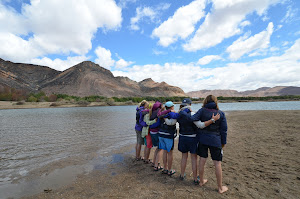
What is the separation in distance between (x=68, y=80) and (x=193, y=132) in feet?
512

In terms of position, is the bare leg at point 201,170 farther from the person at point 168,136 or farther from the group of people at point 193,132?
the person at point 168,136

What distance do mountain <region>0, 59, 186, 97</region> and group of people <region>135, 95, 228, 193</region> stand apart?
425 feet

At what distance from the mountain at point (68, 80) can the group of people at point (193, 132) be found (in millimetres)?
129398

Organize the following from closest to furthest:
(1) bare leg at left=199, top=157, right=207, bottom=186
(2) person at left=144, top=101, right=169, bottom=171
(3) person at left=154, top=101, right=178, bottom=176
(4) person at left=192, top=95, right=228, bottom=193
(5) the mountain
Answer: (4) person at left=192, top=95, right=228, bottom=193 < (1) bare leg at left=199, top=157, right=207, bottom=186 < (3) person at left=154, top=101, right=178, bottom=176 < (2) person at left=144, top=101, right=169, bottom=171 < (5) the mountain

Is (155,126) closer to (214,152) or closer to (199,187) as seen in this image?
(214,152)

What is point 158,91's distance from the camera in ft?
613

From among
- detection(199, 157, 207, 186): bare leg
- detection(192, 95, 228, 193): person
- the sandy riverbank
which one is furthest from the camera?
the sandy riverbank

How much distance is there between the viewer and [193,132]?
453cm

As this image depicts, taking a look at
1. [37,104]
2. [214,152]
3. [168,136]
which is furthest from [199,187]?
[37,104]

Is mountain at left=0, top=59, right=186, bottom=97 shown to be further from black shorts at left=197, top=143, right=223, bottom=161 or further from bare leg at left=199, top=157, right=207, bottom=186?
black shorts at left=197, top=143, right=223, bottom=161

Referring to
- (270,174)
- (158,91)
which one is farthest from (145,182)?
(158,91)

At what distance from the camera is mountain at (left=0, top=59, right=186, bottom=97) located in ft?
427

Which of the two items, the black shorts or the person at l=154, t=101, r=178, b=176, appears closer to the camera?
the black shorts

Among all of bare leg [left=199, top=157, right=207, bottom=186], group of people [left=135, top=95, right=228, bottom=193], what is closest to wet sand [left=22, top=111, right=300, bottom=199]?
bare leg [left=199, top=157, right=207, bottom=186]
